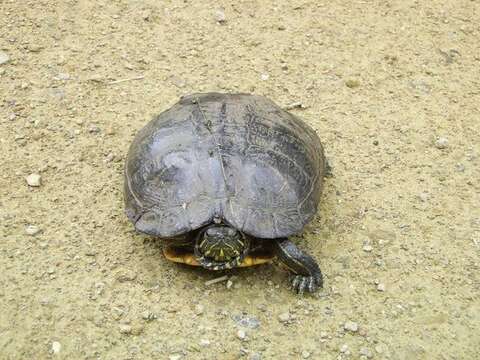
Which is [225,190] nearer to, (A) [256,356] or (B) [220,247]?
(B) [220,247]

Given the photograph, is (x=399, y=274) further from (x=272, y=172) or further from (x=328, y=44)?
(x=328, y=44)

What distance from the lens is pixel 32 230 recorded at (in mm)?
4438

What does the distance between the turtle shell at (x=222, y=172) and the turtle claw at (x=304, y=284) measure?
1.04 ft

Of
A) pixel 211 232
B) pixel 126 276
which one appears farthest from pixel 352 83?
pixel 126 276

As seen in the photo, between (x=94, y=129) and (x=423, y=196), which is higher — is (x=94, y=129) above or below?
below

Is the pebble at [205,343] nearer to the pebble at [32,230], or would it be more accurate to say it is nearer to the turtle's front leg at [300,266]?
the turtle's front leg at [300,266]

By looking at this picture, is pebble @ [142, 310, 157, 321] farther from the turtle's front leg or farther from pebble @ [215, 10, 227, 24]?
pebble @ [215, 10, 227, 24]

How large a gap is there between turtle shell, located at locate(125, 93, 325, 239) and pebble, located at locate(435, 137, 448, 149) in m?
1.28

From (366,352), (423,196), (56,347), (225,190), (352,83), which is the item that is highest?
(225,190)

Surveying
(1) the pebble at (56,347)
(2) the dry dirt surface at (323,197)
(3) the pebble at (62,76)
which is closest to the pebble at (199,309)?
(2) the dry dirt surface at (323,197)

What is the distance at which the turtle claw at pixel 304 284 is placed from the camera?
13.6ft

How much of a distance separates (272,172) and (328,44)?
8.47ft

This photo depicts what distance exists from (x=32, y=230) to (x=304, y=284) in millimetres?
1930

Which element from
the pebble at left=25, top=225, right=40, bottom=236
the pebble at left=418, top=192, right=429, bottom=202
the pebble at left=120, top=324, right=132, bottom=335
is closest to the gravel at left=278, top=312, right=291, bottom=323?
the pebble at left=120, top=324, right=132, bottom=335
